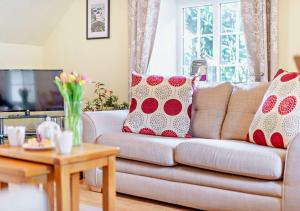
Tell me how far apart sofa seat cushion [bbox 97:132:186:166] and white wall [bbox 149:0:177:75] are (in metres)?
1.41

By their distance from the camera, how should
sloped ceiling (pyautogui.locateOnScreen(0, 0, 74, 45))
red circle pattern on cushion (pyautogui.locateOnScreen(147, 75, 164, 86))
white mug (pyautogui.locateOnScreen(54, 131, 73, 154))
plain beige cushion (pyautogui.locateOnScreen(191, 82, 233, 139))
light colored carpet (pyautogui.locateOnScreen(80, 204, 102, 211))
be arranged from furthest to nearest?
sloped ceiling (pyautogui.locateOnScreen(0, 0, 74, 45)) < red circle pattern on cushion (pyautogui.locateOnScreen(147, 75, 164, 86)) < plain beige cushion (pyautogui.locateOnScreen(191, 82, 233, 139)) < light colored carpet (pyautogui.locateOnScreen(80, 204, 102, 211)) < white mug (pyautogui.locateOnScreen(54, 131, 73, 154))

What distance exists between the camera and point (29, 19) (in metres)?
5.04

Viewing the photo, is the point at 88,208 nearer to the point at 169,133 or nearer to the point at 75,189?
the point at 75,189

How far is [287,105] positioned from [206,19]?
192 cm

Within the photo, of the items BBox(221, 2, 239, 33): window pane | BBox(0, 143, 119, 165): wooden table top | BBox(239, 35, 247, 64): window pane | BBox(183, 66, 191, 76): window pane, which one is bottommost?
BBox(0, 143, 119, 165): wooden table top

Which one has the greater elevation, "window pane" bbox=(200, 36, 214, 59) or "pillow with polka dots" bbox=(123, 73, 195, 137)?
"window pane" bbox=(200, 36, 214, 59)

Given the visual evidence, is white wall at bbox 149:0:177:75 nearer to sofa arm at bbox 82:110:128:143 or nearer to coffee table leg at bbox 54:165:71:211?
sofa arm at bbox 82:110:128:143

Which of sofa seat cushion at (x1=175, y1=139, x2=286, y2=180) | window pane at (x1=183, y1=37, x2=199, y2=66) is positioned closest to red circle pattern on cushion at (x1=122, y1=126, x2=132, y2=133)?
sofa seat cushion at (x1=175, y1=139, x2=286, y2=180)

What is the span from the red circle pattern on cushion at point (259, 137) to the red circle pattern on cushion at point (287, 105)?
21 cm

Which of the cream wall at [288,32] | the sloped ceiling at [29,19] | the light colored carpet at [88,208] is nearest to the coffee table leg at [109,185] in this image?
the light colored carpet at [88,208]

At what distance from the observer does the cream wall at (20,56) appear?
16.5 ft

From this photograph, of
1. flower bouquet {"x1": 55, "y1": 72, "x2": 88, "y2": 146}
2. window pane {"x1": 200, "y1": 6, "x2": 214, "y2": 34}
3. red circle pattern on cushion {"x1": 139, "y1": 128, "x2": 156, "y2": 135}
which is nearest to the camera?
flower bouquet {"x1": 55, "y1": 72, "x2": 88, "y2": 146}

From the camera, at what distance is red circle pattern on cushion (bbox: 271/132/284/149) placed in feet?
8.98

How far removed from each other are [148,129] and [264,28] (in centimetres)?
135
